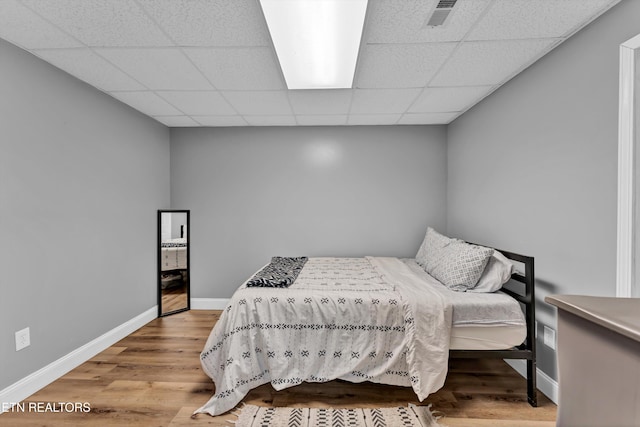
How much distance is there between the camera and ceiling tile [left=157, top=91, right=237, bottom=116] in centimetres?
277

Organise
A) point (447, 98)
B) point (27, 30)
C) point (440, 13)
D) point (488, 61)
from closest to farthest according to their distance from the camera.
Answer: point (440, 13)
point (27, 30)
point (488, 61)
point (447, 98)

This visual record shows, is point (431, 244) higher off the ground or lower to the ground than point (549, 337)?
higher

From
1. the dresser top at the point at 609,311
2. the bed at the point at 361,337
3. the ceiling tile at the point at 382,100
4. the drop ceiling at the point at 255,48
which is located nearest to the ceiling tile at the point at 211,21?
the drop ceiling at the point at 255,48

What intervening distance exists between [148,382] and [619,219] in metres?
3.24

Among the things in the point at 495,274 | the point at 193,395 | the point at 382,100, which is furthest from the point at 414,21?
the point at 193,395

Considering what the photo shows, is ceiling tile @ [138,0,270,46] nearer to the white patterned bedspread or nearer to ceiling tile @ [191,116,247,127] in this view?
ceiling tile @ [191,116,247,127]

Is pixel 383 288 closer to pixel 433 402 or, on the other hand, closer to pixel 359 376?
→ pixel 359 376

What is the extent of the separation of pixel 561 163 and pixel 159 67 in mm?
2982

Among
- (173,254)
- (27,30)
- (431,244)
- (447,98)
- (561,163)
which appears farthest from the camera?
(173,254)

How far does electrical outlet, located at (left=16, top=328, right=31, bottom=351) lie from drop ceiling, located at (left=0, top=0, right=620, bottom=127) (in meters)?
1.96

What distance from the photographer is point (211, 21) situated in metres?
1.72

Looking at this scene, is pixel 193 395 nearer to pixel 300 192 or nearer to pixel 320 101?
pixel 300 192

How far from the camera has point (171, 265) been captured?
12.4 ft

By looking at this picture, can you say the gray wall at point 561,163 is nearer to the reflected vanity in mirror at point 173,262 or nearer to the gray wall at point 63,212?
the reflected vanity in mirror at point 173,262
